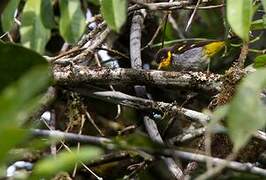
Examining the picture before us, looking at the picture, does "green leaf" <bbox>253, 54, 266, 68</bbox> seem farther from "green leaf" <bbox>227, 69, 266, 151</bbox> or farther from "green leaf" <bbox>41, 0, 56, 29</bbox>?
"green leaf" <bbox>227, 69, 266, 151</bbox>

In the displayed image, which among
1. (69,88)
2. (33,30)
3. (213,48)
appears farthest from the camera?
(213,48)

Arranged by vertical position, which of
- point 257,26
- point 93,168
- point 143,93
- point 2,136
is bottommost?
point 93,168

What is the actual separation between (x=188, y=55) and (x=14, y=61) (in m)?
1.41

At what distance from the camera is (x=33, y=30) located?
1032mm

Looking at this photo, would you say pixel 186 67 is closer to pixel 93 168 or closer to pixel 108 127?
pixel 108 127

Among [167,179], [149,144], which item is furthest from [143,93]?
[149,144]

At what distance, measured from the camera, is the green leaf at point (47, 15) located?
40.3 inches

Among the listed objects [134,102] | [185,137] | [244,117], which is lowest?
[185,137]

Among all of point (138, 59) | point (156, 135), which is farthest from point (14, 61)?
point (138, 59)

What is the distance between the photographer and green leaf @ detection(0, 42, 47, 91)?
3.29 feet

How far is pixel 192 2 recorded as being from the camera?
185 centimetres

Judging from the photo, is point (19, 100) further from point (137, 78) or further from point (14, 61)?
point (137, 78)

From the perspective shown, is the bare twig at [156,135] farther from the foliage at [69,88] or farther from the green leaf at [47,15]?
the green leaf at [47,15]

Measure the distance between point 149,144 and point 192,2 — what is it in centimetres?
106
